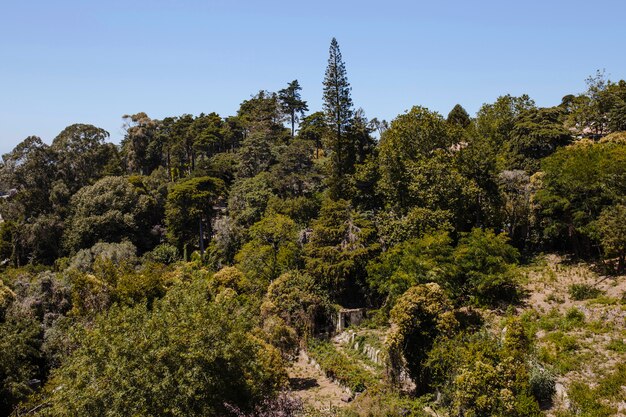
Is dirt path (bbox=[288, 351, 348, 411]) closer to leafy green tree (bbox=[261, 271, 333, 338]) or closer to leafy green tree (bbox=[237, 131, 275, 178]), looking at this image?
leafy green tree (bbox=[261, 271, 333, 338])

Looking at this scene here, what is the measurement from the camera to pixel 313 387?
851 inches

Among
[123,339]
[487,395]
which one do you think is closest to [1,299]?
[123,339]

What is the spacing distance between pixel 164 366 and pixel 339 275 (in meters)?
15.0

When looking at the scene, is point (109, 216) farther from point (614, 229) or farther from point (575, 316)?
point (614, 229)

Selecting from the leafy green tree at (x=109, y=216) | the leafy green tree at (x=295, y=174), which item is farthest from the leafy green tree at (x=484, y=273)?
the leafy green tree at (x=109, y=216)

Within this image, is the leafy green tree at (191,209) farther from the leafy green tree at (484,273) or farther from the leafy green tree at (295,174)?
the leafy green tree at (484,273)

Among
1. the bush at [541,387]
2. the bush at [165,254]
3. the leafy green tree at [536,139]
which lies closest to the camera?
the bush at [541,387]

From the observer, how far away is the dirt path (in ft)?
64.1

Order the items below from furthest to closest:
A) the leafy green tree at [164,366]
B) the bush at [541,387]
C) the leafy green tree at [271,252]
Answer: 1. the leafy green tree at [271,252]
2. the bush at [541,387]
3. the leafy green tree at [164,366]

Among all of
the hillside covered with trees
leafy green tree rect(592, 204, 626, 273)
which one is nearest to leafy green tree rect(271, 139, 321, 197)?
the hillside covered with trees

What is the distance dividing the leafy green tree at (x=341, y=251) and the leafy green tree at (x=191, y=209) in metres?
16.2

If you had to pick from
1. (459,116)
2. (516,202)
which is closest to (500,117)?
(459,116)

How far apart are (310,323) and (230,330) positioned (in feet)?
38.1

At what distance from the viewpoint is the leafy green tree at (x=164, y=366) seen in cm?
1326
